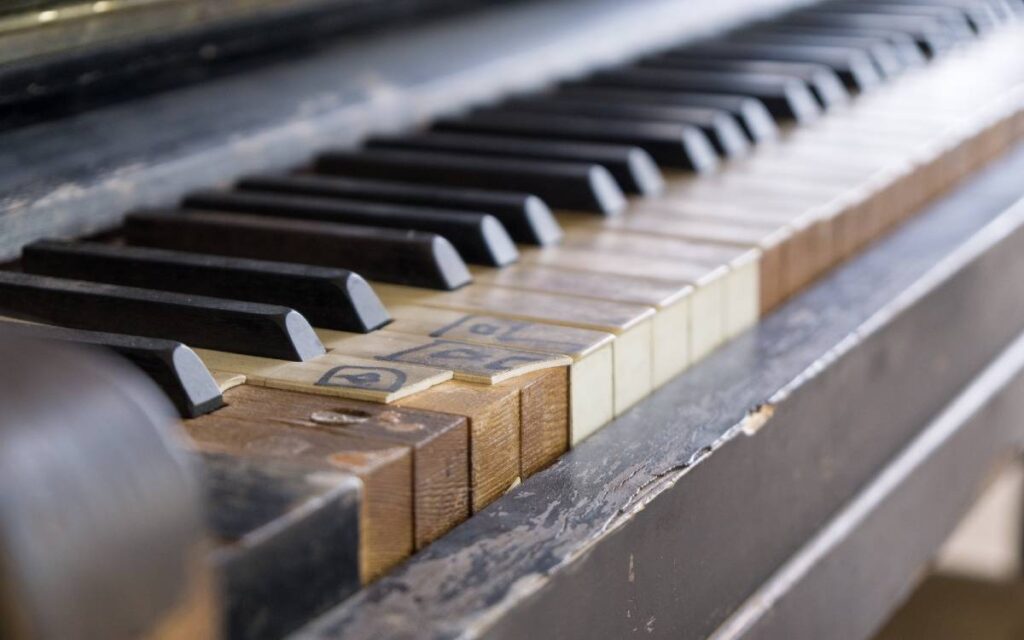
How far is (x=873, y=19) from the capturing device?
2.37 meters

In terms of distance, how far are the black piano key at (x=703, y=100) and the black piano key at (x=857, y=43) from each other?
1.11 feet

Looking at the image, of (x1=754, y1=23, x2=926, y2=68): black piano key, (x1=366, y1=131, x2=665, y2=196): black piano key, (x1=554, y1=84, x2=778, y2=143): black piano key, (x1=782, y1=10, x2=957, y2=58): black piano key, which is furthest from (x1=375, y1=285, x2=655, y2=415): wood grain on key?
(x1=782, y1=10, x2=957, y2=58): black piano key

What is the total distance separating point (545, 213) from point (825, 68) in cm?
82

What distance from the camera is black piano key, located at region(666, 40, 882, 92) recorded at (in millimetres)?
1972

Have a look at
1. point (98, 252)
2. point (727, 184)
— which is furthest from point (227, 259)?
point (727, 184)

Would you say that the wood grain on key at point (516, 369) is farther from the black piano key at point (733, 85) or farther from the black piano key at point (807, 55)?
the black piano key at point (807, 55)

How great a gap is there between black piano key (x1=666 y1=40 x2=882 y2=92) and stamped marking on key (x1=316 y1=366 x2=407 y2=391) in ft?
4.03

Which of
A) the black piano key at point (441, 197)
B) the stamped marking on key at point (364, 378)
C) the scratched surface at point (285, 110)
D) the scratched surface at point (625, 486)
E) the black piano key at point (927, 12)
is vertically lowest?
the scratched surface at point (625, 486)

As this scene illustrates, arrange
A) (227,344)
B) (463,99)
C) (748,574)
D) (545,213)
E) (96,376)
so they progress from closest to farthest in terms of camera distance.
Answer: (96,376) < (227,344) < (748,574) < (545,213) < (463,99)

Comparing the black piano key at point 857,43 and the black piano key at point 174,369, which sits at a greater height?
the black piano key at point 174,369

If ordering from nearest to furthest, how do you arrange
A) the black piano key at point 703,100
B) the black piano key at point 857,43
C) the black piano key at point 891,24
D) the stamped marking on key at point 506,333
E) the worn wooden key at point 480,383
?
the worn wooden key at point 480,383 < the stamped marking on key at point 506,333 < the black piano key at point 703,100 < the black piano key at point 857,43 < the black piano key at point 891,24

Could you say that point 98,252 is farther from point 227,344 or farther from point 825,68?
point 825,68

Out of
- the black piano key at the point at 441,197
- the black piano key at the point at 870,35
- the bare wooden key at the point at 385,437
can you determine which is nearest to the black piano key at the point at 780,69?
the black piano key at the point at 870,35

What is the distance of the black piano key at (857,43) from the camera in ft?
6.77
